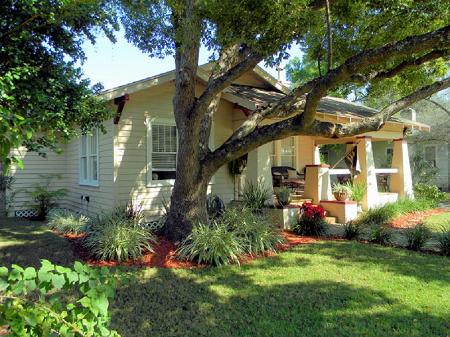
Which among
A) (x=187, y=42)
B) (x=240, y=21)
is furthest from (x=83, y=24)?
(x=240, y=21)

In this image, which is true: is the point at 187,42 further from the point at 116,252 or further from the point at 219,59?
the point at 116,252

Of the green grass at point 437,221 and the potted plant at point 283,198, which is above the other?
the potted plant at point 283,198

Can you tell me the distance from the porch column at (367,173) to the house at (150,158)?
3 cm

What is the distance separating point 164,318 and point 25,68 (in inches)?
144

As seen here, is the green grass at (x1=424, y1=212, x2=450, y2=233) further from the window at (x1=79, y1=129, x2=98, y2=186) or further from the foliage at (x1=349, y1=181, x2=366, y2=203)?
the window at (x1=79, y1=129, x2=98, y2=186)

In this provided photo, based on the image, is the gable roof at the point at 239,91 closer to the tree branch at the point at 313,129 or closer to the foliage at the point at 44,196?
the tree branch at the point at 313,129

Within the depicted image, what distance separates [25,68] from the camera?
5039 millimetres

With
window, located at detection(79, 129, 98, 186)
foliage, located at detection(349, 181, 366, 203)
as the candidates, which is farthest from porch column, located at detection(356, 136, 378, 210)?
window, located at detection(79, 129, 98, 186)

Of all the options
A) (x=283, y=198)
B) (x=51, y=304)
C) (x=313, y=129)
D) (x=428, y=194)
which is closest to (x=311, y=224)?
(x=283, y=198)

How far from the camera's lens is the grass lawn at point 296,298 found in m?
4.37

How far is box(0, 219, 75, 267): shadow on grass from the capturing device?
7238 millimetres

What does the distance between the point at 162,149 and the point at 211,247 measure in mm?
4167

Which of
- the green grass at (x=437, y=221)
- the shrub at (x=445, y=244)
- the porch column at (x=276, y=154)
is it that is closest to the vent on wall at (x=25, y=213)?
the porch column at (x=276, y=154)

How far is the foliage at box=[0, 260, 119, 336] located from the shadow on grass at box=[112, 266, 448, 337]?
2770 mm
